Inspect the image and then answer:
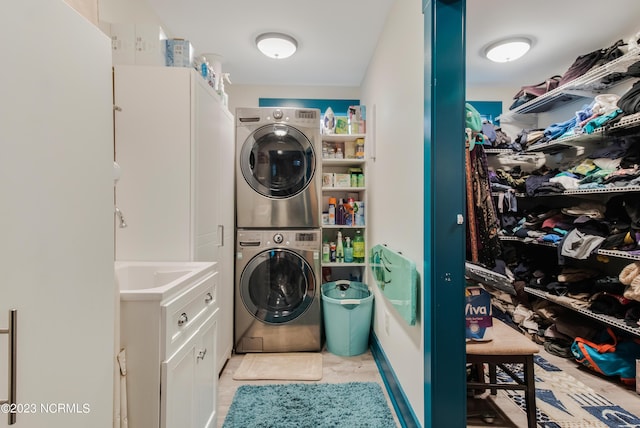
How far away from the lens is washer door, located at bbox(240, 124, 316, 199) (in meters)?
2.57

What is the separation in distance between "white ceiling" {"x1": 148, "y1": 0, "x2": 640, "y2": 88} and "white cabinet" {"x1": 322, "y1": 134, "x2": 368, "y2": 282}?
0.73 meters

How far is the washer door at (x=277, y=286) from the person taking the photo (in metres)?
2.55

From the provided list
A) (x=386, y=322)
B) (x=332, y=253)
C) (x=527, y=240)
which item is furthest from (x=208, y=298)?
(x=527, y=240)

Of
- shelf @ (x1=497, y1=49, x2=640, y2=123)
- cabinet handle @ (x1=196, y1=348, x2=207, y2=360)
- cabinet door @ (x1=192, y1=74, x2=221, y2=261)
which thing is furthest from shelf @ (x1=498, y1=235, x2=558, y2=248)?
cabinet handle @ (x1=196, y1=348, x2=207, y2=360)

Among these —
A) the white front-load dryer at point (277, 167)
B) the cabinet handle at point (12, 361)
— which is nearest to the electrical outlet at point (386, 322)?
the white front-load dryer at point (277, 167)

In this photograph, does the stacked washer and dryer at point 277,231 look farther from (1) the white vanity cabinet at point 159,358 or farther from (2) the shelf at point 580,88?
(2) the shelf at point 580,88

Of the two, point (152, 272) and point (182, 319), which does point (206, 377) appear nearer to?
point (182, 319)

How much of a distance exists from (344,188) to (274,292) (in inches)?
46.1

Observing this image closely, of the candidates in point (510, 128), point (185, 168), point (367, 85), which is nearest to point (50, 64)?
point (185, 168)

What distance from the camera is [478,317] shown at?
4.99 ft

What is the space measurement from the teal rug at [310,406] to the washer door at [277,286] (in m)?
0.63

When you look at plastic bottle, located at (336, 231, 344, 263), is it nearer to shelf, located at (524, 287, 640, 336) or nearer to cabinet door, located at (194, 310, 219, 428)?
cabinet door, located at (194, 310, 219, 428)

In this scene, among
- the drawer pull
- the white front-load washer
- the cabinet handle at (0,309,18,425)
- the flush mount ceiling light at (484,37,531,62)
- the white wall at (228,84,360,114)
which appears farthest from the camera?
the white wall at (228,84,360,114)

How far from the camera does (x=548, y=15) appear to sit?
208cm
